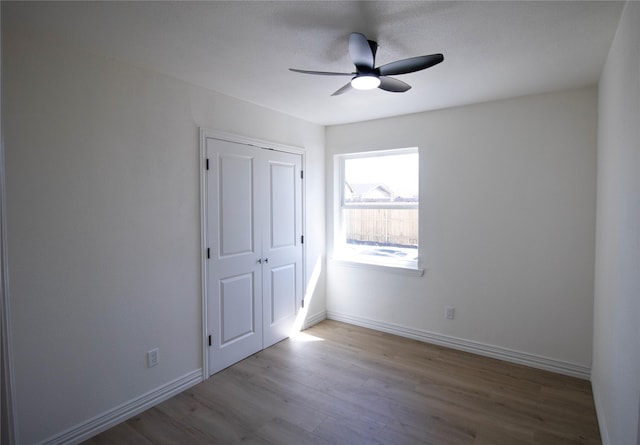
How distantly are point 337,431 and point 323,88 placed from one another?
2.58 m

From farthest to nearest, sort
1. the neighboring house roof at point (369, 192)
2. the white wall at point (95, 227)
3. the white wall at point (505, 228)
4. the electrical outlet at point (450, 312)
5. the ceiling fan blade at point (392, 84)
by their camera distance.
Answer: the neighboring house roof at point (369, 192), the electrical outlet at point (450, 312), the white wall at point (505, 228), the ceiling fan blade at point (392, 84), the white wall at point (95, 227)

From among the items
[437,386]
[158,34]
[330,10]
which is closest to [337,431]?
[437,386]

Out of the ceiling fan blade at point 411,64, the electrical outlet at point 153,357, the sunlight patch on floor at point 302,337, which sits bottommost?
the sunlight patch on floor at point 302,337

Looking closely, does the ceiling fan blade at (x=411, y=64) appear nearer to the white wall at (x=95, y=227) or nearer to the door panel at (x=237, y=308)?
the white wall at (x=95, y=227)

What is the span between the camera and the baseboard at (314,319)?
4148mm

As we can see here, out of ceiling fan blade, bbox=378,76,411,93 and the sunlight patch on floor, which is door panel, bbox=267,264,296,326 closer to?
the sunlight patch on floor

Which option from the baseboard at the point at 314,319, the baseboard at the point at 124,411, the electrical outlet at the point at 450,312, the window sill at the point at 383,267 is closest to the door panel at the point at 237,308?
the baseboard at the point at 124,411

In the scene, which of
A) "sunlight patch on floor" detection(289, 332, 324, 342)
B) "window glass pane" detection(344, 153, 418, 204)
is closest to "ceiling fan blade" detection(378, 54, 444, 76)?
"window glass pane" detection(344, 153, 418, 204)

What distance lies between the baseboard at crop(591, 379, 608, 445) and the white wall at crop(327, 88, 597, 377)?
1.21ft

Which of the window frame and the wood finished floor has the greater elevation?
the window frame

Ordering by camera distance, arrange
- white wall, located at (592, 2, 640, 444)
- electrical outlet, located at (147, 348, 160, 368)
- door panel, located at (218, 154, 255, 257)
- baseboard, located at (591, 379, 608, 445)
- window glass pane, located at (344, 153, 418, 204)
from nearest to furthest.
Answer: white wall, located at (592, 2, 640, 444) < baseboard, located at (591, 379, 608, 445) < electrical outlet, located at (147, 348, 160, 368) < door panel, located at (218, 154, 255, 257) < window glass pane, located at (344, 153, 418, 204)

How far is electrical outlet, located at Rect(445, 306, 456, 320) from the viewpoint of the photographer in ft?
11.8

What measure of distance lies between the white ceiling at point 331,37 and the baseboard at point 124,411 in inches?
93.5

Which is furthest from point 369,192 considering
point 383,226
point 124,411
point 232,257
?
point 124,411
